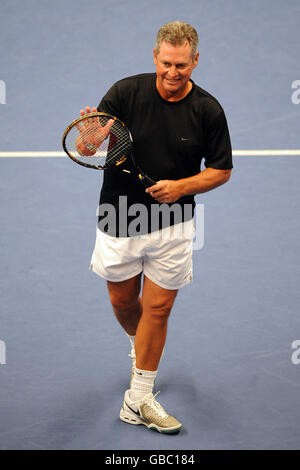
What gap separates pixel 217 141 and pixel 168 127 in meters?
0.24

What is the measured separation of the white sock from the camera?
360cm

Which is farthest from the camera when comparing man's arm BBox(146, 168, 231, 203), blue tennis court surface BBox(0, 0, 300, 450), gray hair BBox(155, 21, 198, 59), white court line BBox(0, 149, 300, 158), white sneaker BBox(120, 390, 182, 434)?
white court line BBox(0, 149, 300, 158)

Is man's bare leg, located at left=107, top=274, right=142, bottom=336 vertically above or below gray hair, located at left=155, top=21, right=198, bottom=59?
below

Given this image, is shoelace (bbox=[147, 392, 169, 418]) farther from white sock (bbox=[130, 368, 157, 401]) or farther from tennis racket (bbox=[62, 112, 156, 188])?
tennis racket (bbox=[62, 112, 156, 188])

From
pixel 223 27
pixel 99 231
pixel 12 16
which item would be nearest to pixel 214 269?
pixel 99 231

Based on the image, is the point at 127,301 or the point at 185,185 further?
the point at 127,301

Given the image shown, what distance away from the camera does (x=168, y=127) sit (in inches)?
128

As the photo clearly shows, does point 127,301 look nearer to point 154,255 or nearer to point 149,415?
point 154,255

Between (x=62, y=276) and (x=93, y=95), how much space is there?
2.09 metres

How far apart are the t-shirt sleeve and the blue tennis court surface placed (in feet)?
4.27

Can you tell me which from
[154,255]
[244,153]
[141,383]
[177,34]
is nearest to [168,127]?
[177,34]

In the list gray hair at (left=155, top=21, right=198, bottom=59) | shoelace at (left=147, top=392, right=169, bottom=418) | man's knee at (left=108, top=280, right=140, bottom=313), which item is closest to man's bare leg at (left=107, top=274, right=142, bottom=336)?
man's knee at (left=108, top=280, right=140, bottom=313)

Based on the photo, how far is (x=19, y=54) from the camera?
253 inches

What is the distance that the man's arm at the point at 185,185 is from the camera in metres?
3.20
